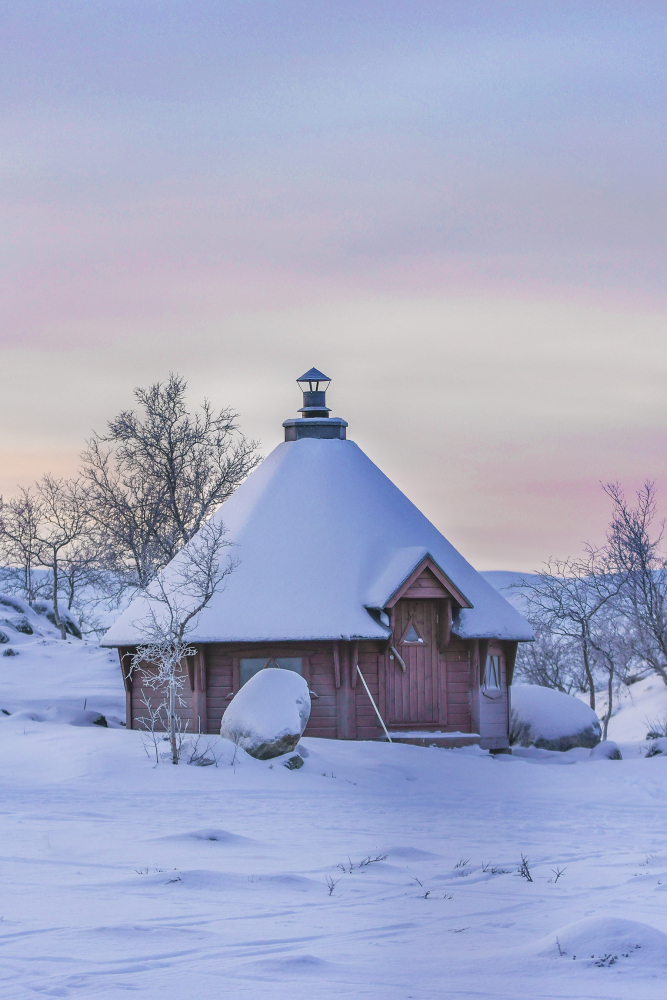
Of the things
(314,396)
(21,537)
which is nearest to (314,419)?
(314,396)

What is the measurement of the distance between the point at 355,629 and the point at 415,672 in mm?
1821

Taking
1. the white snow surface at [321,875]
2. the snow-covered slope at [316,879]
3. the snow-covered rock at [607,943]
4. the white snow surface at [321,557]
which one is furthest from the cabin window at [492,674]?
the snow-covered rock at [607,943]

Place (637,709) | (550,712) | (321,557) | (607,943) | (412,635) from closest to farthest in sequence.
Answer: (607,943)
(412,635)
(321,557)
(550,712)
(637,709)

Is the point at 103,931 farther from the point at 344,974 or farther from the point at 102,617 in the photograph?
the point at 102,617

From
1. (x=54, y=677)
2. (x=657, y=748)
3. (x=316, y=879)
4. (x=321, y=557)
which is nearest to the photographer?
(x=316, y=879)

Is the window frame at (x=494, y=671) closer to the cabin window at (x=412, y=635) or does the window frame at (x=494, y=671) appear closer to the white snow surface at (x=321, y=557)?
the white snow surface at (x=321, y=557)

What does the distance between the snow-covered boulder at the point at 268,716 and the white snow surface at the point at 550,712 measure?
668cm

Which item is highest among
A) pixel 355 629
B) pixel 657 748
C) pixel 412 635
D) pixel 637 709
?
pixel 355 629

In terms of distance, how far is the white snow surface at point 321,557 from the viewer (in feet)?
63.3

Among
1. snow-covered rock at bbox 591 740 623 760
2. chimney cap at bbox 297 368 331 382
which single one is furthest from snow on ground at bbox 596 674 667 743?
chimney cap at bbox 297 368 331 382

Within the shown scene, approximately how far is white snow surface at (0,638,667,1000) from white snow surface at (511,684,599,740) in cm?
378

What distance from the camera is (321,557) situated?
68.3ft

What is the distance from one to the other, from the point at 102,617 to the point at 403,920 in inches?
2226

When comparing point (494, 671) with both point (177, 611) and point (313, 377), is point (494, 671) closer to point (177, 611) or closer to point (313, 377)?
point (177, 611)
